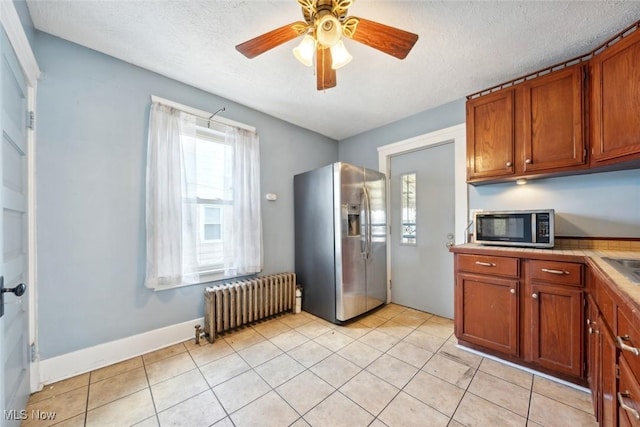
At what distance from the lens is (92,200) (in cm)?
186

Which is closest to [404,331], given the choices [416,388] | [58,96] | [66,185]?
[416,388]

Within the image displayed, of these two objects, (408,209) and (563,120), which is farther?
(408,209)

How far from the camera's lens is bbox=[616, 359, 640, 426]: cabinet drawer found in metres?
0.75

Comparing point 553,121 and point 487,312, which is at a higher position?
point 553,121

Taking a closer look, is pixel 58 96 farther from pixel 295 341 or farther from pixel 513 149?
pixel 513 149

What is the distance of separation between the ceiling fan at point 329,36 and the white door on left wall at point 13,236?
123 centimetres

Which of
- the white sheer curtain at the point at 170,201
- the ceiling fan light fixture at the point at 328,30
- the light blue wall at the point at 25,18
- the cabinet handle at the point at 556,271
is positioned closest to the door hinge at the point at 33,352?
the white sheer curtain at the point at 170,201

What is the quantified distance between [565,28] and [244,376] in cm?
336

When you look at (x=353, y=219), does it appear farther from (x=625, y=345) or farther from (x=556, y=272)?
(x=625, y=345)

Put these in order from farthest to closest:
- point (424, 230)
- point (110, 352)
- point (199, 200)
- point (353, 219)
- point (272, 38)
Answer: point (424, 230) → point (353, 219) → point (199, 200) → point (110, 352) → point (272, 38)

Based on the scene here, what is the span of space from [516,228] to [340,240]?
5.11 feet

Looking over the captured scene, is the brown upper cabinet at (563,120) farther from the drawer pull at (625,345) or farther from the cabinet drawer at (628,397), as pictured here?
the cabinet drawer at (628,397)

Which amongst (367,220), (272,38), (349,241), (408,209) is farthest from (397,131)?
(272,38)

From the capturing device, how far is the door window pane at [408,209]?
3.04 metres
